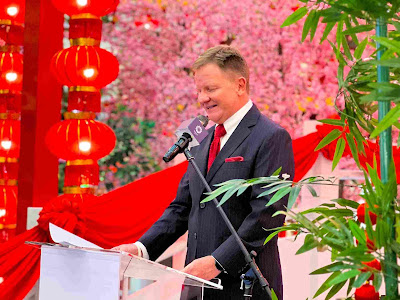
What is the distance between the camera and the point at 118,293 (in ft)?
5.88

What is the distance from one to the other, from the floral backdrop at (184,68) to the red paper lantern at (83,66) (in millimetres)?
4405

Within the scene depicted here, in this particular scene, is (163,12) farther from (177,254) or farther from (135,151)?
(177,254)

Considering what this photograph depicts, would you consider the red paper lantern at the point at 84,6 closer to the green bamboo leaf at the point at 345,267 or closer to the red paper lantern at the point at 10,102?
the red paper lantern at the point at 10,102

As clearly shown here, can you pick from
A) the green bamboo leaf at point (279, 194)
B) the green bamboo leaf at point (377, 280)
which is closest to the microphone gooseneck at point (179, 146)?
the green bamboo leaf at point (279, 194)

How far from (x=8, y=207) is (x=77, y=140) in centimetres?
61


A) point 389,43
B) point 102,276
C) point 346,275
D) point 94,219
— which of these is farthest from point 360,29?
point 94,219

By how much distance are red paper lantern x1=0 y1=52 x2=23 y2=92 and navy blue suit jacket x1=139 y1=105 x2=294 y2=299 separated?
2.00 m

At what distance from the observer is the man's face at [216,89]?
2.41 meters

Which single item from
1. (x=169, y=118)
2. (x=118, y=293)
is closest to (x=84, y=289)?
(x=118, y=293)

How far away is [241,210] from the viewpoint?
7.81 feet

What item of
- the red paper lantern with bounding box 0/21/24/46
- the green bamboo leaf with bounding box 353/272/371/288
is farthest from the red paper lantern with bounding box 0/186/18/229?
the green bamboo leaf with bounding box 353/272/371/288

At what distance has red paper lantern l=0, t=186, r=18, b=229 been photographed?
408cm

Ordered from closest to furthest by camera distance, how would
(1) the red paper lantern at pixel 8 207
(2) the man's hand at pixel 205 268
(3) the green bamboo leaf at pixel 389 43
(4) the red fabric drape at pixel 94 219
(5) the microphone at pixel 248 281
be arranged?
(3) the green bamboo leaf at pixel 389 43 < (5) the microphone at pixel 248 281 < (2) the man's hand at pixel 205 268 < (4) the red fabric drape at pixel 94 219 < (1) the red paper lantern at pixel 8 207

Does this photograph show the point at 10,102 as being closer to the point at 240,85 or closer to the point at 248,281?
the point at 240,85
